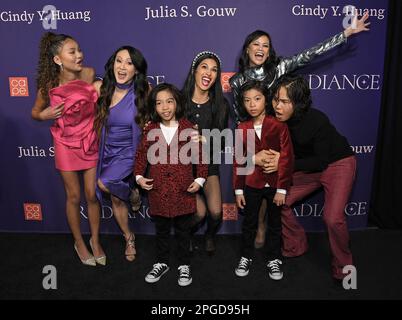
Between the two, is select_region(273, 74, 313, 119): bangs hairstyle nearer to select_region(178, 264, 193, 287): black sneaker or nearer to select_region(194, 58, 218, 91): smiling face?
select_region(194, 58, 218, 91): smiling face

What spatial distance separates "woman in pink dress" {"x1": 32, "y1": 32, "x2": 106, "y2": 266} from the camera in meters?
2.84

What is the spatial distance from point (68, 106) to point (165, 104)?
720mm

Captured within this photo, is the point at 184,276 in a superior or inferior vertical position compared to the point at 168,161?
inferior

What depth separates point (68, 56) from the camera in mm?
2824

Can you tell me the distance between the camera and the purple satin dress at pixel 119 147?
9.45 feet

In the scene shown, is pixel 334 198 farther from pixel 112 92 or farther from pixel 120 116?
pixel 112 92

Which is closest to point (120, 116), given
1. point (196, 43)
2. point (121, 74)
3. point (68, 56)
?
point (121, 74)

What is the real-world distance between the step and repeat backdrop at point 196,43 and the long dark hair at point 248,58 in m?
0.20

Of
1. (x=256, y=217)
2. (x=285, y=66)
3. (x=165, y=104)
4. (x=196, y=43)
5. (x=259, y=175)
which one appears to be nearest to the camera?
(x=165, y=104)

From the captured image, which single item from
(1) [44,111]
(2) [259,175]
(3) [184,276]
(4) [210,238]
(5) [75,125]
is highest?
(1) [44,111]

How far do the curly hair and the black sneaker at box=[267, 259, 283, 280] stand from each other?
202 centimetres

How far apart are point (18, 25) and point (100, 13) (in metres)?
0.68

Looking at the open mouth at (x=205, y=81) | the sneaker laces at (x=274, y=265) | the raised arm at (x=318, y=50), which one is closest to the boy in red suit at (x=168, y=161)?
the open mouth at (x=205, y=81)

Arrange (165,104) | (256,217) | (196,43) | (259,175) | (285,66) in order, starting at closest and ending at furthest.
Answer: (165,104) < (259,175) < (256,217) < (285,66) < (196,43)
